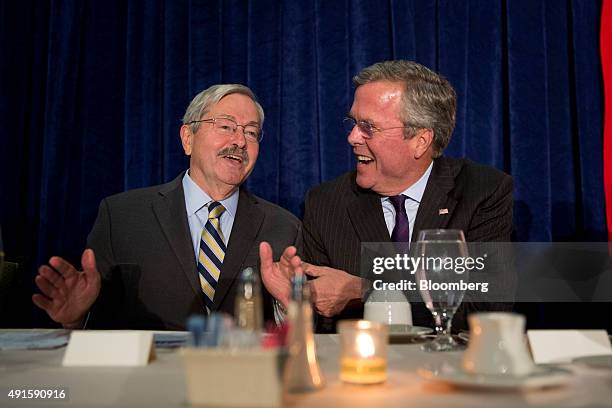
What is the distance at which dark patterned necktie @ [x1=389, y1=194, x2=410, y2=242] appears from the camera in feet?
6.60

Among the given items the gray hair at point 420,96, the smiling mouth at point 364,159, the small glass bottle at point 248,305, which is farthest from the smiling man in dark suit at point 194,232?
the small glass bottle at point 248,305

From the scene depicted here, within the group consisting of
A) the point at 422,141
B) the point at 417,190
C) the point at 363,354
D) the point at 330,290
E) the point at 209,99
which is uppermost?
the point at 209,99

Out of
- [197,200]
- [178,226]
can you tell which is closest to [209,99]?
[197,200]

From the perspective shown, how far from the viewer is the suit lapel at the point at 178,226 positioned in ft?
6.50

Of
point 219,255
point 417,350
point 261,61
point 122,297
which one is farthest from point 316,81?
point 417,350

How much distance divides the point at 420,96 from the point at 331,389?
1.57 m

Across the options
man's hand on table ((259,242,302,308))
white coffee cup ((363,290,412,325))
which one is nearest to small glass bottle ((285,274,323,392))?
white coffee cup ((363,290,412,325))

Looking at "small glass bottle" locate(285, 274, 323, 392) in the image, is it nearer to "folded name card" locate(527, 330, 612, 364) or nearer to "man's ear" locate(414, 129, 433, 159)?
"folded name card" locate(527, 330, 612, 364)

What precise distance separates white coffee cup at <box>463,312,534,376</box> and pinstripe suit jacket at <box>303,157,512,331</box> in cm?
110

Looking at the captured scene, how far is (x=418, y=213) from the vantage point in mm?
1988

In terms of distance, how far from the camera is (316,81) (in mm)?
2654

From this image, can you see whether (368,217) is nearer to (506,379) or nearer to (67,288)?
(67,288)

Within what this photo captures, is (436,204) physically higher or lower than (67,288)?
higher

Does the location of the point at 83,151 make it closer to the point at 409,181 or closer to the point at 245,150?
the point at 245,150
